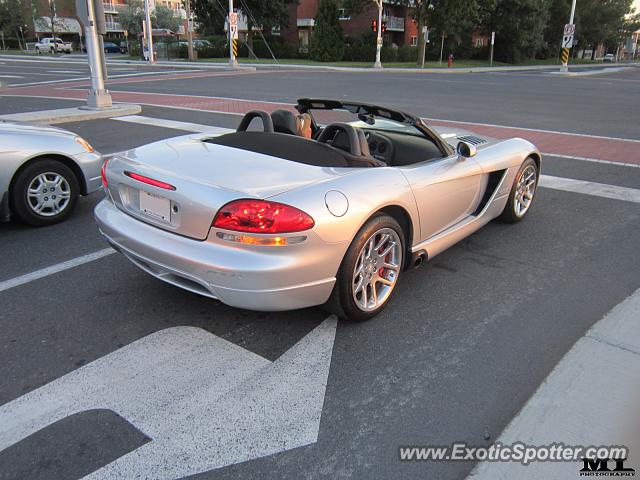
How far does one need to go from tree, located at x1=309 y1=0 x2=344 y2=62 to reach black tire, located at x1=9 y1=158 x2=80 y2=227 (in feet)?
149

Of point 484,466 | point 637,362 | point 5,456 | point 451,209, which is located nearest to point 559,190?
point 451,209

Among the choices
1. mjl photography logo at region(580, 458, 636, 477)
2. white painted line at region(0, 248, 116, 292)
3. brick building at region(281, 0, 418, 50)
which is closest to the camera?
mjl photography logo at region(580, 458, 636, 477)

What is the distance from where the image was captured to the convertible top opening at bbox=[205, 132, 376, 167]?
3545mm

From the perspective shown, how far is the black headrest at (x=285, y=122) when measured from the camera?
4.32m

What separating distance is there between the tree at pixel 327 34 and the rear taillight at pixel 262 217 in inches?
1875

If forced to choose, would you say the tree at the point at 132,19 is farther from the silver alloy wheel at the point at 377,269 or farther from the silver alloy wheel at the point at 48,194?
the silver alloy wheel at the point at 377,269

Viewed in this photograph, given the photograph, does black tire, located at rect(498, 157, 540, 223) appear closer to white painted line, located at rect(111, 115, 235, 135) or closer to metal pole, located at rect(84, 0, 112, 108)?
white painted line, located at rect(111, 115, 235, 135)

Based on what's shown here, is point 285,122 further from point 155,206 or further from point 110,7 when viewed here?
point 110,7

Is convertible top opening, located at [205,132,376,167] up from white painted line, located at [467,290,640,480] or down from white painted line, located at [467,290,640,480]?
up

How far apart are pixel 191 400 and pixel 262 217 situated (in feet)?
3.38

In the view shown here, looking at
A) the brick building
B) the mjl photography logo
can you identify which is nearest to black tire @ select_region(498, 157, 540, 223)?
the mjl photography logo

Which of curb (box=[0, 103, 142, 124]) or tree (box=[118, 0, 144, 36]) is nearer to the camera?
curb (box=[0, 103, 142, 124])

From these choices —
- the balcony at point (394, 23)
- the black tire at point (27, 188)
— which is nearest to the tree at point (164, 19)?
the balcony at point (394, 23)

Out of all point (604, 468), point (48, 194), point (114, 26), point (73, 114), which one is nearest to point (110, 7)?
point (114, 26)
